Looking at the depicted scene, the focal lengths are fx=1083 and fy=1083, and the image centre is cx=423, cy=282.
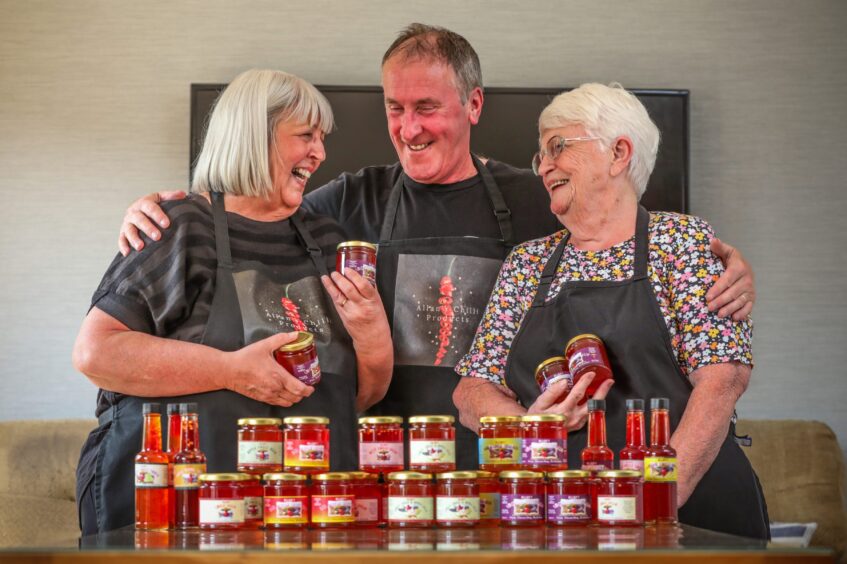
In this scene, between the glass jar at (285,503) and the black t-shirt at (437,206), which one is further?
the black t-shirt at (437,206)

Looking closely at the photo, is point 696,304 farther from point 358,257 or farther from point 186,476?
point 186,476

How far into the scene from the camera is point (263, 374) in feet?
7.33

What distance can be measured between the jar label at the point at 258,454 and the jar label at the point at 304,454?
0.05m

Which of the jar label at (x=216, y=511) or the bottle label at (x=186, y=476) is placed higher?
the bottle label at (x=186, y=476)

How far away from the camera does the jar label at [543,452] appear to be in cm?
181

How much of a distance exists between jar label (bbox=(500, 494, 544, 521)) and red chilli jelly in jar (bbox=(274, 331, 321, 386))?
25.6 inches

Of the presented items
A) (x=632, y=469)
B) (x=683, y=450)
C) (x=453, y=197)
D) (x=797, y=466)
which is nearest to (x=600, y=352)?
(x=683, y=450)

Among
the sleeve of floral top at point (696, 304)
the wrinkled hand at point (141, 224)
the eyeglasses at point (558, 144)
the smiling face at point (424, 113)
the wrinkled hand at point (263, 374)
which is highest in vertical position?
the smiling face at point (424, 113)

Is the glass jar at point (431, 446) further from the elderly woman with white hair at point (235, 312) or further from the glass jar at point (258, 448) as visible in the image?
the elderly woman with white hair at point (235, 312)

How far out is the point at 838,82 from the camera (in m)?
4.70

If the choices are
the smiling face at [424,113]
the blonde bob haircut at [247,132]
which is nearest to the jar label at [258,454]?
the blonde bob haircut at [247,132]

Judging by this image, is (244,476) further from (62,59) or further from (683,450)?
(62,59)

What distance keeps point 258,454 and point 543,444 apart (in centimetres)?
48

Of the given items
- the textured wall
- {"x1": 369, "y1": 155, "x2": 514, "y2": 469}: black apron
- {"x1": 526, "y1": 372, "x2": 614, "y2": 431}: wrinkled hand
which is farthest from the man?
the textured wall
